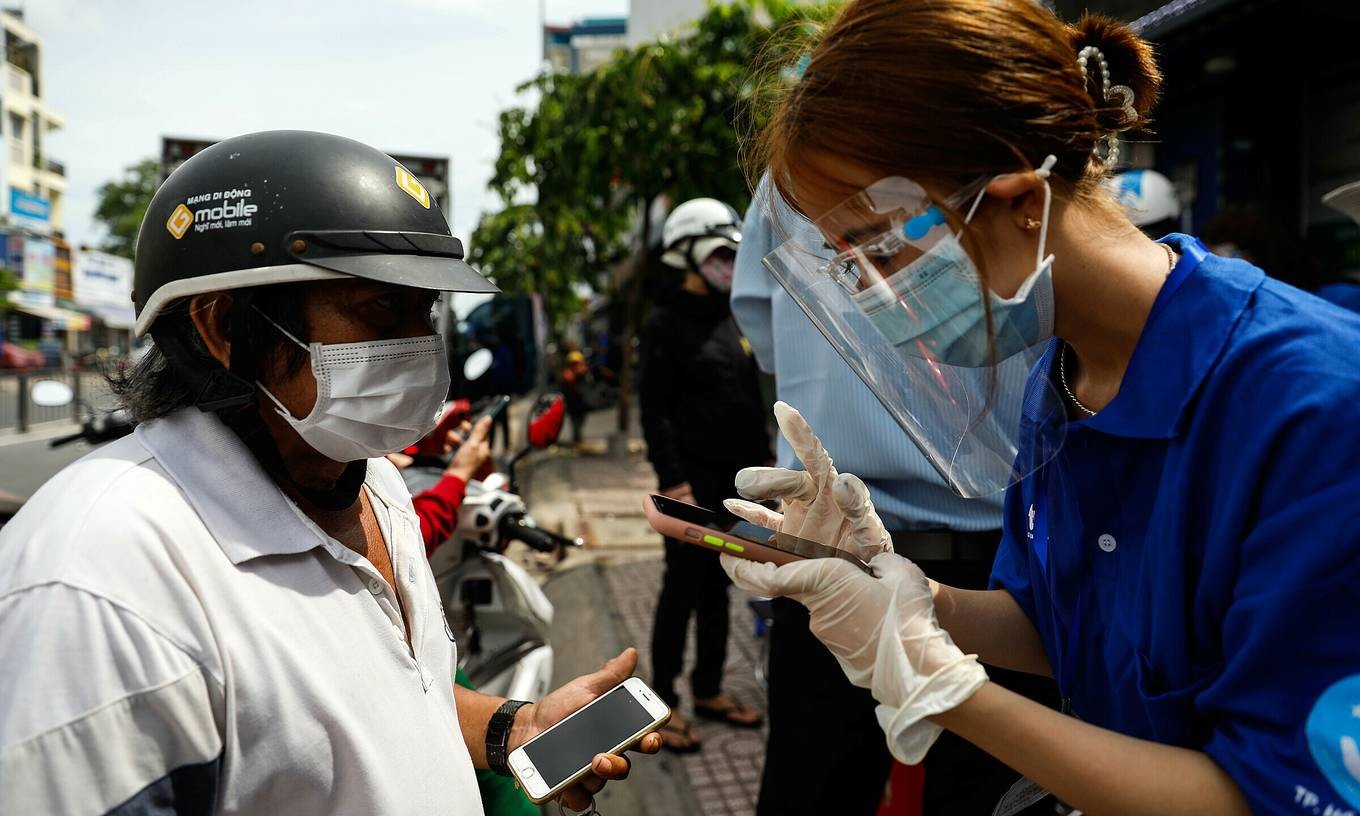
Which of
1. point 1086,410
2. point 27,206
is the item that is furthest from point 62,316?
point 1086,410

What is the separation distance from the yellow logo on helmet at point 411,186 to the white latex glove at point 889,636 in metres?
0.89

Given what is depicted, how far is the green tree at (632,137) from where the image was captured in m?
9.67

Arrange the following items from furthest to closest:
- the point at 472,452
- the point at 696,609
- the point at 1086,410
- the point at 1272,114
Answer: the point at 1272,114 < the point at 696,609 < the point at 472,452 < the point at 1086,410

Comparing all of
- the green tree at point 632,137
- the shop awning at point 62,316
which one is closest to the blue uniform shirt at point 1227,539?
the green tree at point 632,137

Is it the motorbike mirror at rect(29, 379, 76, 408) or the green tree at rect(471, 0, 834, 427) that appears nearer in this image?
the motorbike mirror at rect(29, 379, 76, 408)

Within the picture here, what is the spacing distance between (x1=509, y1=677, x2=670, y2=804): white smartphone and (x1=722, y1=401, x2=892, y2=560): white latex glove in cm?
42

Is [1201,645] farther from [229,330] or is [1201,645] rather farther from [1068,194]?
[229,330]

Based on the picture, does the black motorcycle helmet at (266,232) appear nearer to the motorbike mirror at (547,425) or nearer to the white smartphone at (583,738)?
the white smartphone at (583,738)

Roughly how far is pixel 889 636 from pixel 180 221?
127 centimetres

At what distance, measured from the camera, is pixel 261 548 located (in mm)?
1229

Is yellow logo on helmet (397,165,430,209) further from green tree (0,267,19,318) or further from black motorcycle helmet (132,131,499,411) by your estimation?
green tree (0,267,19,318)

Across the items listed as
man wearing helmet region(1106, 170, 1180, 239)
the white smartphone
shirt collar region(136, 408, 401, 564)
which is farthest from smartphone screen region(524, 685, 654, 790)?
man wearing helmet region(1106, 170, 1180, 239)

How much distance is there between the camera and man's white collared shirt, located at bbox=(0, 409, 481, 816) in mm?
972

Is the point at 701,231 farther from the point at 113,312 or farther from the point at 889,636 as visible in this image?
the point at 113,312
